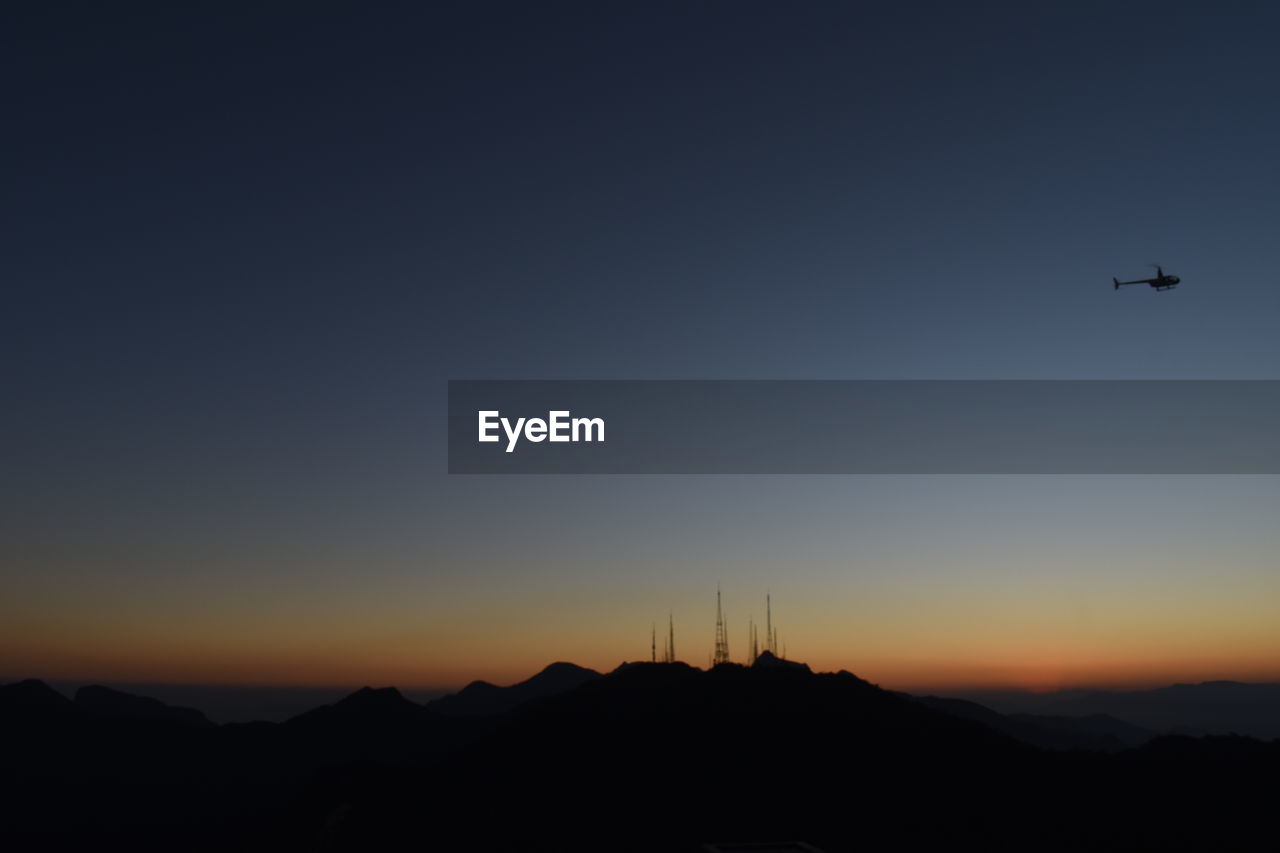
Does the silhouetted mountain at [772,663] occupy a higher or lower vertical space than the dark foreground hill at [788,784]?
higher

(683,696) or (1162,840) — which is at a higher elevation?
(683,696)

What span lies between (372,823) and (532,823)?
79.7 feet

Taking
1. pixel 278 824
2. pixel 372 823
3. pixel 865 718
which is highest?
pixel 865 718

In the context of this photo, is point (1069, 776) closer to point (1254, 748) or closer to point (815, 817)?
point (1254, 748)

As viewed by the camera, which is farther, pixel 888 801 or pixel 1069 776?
pixel 1069 776

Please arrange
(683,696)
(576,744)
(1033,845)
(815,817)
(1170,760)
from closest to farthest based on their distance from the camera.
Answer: (1033,845)
(815,817)
(1170,760)
(576,744)
(683,696)

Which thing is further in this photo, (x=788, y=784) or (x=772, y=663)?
(x=772, y=663)

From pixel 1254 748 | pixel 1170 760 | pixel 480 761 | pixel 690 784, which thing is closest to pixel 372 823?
pixel 480 761

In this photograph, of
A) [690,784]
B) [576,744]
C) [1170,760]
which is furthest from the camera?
[576,744]

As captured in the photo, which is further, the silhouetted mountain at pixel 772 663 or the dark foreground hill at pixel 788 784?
the silhouetted mountain at pixel 772 663

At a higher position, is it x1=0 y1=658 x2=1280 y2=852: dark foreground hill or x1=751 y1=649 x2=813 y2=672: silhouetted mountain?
x1=751 y1=649 x2=813 y2=672: silhouetted mountain

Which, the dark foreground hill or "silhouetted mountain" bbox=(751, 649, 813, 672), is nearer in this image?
the dark foreground hill

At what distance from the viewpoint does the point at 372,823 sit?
11500 cm

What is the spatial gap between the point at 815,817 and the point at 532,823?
32239 millimetres
